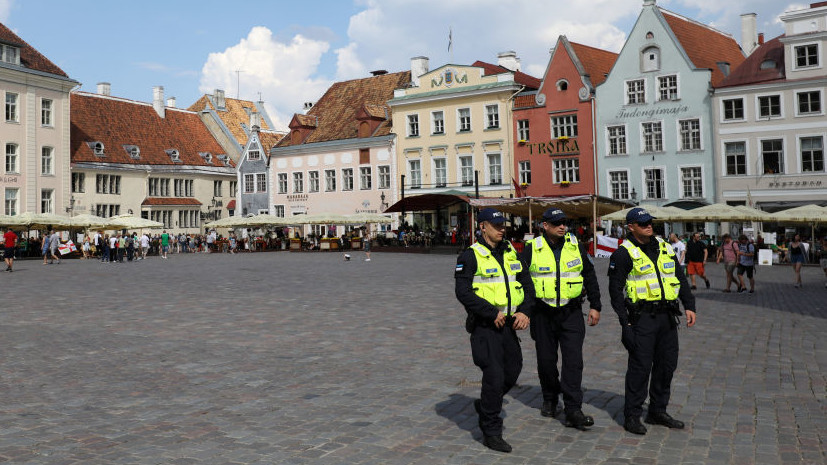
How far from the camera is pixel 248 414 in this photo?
6930mm

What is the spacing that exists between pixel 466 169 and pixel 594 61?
34.4 feet

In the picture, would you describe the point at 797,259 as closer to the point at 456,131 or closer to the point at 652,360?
the point at 652,360

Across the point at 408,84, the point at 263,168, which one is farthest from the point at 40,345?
the point at 263,168

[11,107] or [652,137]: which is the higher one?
[11,107]

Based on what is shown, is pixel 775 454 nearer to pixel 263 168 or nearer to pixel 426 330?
pixel 426 330

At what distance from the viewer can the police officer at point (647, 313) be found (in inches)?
245

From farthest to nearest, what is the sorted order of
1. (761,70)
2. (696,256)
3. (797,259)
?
(761,70) < (797,259) < (696,256)

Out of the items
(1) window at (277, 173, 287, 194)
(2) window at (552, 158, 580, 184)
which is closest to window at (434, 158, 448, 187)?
(2) window at (552, 158, 580, 184)

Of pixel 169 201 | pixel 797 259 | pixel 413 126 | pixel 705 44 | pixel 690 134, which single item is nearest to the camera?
pixel 797 259

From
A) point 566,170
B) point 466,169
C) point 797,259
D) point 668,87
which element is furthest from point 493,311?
point 466,169

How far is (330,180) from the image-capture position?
59250 mm

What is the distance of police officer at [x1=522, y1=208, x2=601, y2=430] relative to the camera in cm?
643

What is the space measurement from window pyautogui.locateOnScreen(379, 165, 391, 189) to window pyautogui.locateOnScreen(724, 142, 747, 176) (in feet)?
76.1

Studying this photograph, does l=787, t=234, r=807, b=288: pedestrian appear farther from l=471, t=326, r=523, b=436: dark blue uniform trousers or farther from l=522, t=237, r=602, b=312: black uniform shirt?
l=471, t=326, r=523, b=436: dark blue uniform trousers
